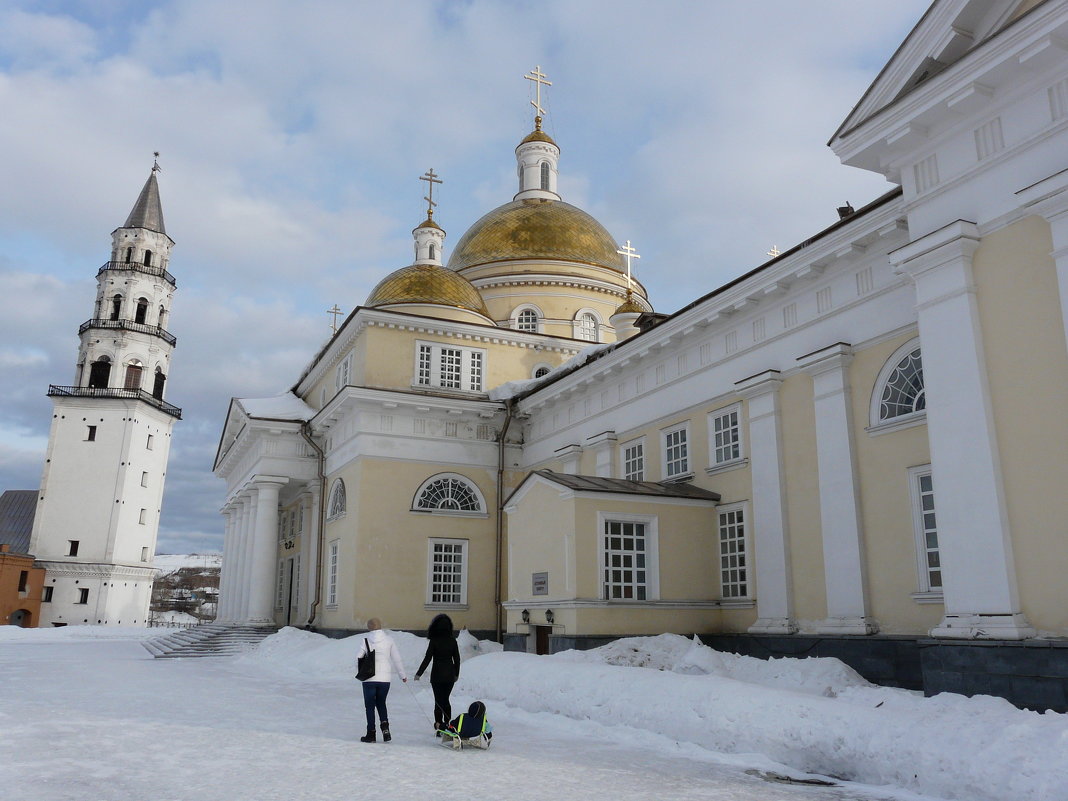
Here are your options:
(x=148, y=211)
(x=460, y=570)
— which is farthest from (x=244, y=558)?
(x=148, y=211)

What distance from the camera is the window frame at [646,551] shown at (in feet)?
54.9

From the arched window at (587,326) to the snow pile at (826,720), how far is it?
20.3 metres

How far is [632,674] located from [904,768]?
454cm

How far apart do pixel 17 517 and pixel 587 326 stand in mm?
52650

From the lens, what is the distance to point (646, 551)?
17266 millimetres

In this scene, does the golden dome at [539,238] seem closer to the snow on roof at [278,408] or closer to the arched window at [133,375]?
the snow on roof at [278,408]

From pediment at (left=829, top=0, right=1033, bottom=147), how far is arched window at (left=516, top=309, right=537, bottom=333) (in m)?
21.2

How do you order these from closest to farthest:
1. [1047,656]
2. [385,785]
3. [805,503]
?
[385,785]
[1047,656]
[805,503]

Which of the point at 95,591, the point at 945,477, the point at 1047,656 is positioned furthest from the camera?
the point at 95,591

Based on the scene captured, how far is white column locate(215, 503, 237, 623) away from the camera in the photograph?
33656 millimetres

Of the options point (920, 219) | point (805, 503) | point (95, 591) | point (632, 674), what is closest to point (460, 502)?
point (805, 503)

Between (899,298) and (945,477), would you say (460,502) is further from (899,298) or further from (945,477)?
(945,477)

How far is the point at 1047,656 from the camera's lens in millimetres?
8672

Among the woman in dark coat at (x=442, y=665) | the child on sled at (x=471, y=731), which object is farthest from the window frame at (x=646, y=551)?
the child on sled at (x=471, y=731)
